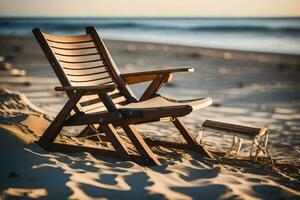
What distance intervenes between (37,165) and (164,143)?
1531 mm

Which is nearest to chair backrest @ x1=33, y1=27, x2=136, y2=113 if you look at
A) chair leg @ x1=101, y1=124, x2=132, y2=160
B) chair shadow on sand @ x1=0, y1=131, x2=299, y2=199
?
chair leg @ x1=101, y1=124, x2=132, y2=160

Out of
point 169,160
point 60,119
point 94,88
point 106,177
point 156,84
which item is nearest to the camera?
point 106,177

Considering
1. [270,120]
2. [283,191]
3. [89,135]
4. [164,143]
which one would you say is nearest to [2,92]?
[89,135]

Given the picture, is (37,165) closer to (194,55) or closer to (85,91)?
(85,91)

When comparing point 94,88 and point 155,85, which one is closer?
point 94,88

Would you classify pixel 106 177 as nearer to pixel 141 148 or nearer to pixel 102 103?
pixel 141 148

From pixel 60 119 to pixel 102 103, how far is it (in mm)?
679

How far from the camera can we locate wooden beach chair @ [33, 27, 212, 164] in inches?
146

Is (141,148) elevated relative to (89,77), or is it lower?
lower

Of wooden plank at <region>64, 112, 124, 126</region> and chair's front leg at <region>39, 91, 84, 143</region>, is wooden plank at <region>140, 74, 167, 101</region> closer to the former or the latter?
wooden plank at <region>64, 112, 124, 126</region>

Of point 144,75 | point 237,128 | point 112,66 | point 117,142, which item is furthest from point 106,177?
point 112,66

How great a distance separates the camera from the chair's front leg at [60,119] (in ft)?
12.4

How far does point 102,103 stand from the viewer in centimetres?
448

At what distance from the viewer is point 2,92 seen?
253 inches
